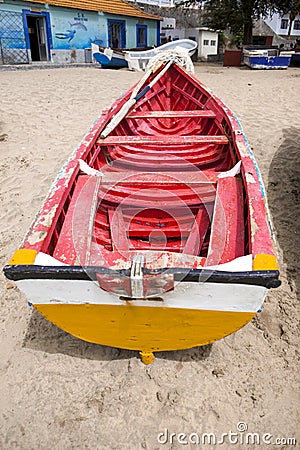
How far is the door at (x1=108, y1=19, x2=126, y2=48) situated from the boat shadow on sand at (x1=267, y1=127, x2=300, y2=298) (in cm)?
1457

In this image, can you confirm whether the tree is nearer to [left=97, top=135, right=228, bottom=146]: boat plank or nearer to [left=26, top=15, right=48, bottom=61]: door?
[left=26, top=15, right=48, bottom=61]: door

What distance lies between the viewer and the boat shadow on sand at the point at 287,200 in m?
3.00

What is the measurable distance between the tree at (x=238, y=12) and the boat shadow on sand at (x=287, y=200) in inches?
586

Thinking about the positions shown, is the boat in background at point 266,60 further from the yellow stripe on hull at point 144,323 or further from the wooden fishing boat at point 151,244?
the yellow stripe on hull at point 144,323

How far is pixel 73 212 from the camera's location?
2.25 m

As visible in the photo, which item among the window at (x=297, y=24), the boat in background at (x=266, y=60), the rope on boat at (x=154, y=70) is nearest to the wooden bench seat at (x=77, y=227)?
the rope on boat at (x=154, y=70)

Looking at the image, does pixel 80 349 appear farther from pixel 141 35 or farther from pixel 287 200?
pixel 141 35

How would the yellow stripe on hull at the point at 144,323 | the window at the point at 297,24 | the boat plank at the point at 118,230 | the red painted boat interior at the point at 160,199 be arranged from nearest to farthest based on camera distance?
the yellow stripe on hull at the point at 144,323, the red painted boat interior at the point at 160,199, the boat plank at the point at 118,230, the window at the point at 297,24

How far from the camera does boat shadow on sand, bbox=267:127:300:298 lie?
118 inches

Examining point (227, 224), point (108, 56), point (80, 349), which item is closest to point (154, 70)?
point (227, 224)

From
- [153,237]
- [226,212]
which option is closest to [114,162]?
[153,237]

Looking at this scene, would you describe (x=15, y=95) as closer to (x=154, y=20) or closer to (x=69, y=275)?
(x=69, y=275)

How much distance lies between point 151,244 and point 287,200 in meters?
1.99

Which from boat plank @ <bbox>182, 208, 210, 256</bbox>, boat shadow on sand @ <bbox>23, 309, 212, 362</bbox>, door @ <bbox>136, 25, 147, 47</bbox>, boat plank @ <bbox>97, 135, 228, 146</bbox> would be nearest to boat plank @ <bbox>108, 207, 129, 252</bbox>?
boat plank @ <bbox>182, 208, 210, 256</bbox>
